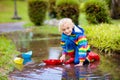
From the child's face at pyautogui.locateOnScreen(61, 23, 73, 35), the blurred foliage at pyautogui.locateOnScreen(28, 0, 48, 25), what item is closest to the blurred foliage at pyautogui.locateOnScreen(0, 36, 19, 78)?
the child's face at pyautogui.locateOnScreen(61, 23, 73, 35)

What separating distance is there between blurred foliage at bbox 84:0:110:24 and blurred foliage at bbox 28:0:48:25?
4218 millimetres

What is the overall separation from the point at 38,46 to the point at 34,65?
9.23 feet

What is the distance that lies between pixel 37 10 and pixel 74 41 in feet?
30.7

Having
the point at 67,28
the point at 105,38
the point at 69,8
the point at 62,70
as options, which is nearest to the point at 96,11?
the point at 69,8

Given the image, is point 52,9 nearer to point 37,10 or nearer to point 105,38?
point 37,10

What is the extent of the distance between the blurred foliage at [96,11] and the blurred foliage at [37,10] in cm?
422

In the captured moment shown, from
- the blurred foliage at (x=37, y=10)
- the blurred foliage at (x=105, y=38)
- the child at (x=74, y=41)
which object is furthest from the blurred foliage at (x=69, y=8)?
the child at (x=74, y=41)

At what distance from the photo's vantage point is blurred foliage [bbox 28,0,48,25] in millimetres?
16938

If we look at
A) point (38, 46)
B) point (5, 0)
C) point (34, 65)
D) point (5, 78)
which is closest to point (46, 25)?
point (38, 46)

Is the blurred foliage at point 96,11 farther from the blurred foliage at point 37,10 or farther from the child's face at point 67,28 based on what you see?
the child's face at point 67,28

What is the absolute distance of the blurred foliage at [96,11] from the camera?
42.4 ft

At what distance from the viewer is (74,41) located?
7945mm

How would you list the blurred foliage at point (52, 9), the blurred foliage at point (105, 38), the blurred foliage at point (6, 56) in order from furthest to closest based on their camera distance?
the blurred foliage at point (52, 9), the blurred foliage at point (105, 38), the blurred foliage at point (6, 56)

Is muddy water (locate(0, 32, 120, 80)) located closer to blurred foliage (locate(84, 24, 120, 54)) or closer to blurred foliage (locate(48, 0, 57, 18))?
blurred foliage (locate(84, 24, 120, 54))
